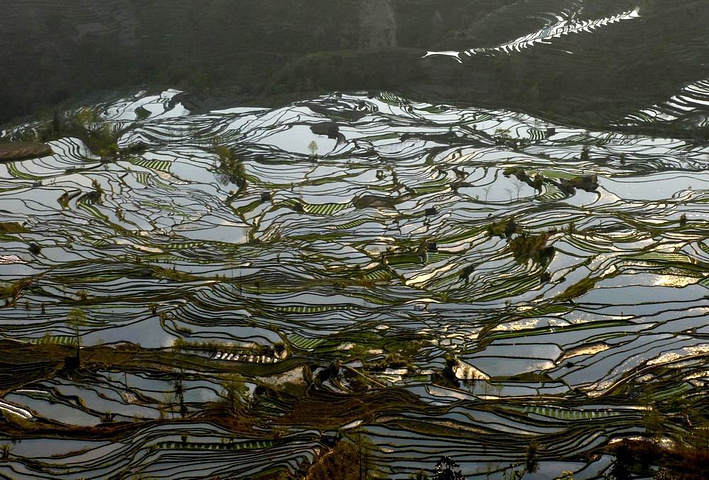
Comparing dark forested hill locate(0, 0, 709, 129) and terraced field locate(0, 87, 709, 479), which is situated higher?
dark forested hill locate(0, 0, 709, 129)

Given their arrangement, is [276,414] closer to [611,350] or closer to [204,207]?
[611,350]

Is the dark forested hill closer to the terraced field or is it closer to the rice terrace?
the rice terrace

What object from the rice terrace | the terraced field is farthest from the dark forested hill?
the terraced field

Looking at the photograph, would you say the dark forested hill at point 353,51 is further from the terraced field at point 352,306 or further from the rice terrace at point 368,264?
the terraced field at point 352,306

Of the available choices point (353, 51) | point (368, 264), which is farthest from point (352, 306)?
point (353, 51)

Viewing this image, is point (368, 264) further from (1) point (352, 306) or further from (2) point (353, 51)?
(2) point (353, 51)

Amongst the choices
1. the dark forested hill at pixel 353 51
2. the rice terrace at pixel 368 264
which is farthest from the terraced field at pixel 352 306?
the dark forested hill at pixel 353 51
